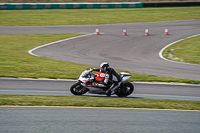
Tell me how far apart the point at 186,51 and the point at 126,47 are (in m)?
4.97

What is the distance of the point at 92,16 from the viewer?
39812mm

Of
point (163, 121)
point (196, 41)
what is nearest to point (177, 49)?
point (196, 41)

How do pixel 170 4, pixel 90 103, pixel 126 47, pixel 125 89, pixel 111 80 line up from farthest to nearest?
pixel 170 4
pixel 126 47
pixel 125 89
pixel 111 80
pixel 90 103

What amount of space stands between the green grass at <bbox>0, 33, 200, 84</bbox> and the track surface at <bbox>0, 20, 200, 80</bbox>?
1242mm

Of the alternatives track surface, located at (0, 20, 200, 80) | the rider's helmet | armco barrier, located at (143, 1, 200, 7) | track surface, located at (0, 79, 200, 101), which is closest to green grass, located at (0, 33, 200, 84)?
track surface, located at (0, 79, 200, 101)

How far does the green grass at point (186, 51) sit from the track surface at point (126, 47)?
99cm

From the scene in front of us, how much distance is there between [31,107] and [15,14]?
106 feet

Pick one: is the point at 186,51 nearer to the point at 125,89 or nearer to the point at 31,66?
the point at 31,66

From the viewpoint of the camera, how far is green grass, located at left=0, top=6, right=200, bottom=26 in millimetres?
36125

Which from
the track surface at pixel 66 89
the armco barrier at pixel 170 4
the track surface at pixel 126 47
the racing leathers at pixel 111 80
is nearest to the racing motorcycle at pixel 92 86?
the racing leathers at pixel 111 80

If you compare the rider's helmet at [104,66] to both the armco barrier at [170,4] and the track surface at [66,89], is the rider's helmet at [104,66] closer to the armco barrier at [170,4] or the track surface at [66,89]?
the track surface at [66,89]

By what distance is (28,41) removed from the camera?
89.1 feet

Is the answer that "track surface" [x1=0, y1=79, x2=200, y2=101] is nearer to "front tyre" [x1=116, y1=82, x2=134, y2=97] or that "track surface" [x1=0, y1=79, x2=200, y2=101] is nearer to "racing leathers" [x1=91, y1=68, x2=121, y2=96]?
"front tyre" [x1=116, y1=82, x2=134, y2=97]

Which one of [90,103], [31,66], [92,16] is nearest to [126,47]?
[31,66]
